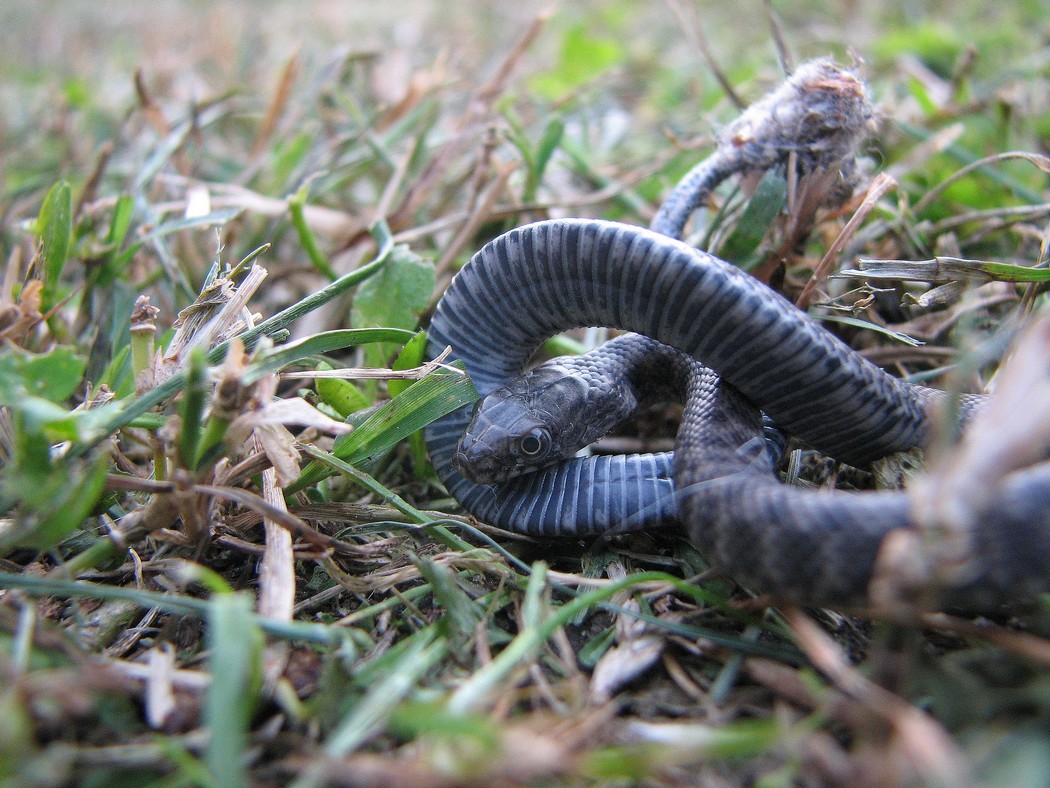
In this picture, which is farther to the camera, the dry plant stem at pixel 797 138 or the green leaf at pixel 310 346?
the dry plant stem at pixel 797 138

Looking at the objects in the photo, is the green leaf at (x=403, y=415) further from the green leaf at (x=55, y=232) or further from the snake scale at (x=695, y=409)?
the green leaf at (x=55, y=232)

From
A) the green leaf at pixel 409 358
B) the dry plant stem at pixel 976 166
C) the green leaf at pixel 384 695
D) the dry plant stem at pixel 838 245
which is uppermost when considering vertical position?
the dry plant stem at pixel 976 166

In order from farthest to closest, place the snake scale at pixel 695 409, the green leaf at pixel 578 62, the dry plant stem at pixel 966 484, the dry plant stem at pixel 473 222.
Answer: the green leaf at pixel 578 62 < the dry plant stem at pixel 473 222 < the snake scale at pixel 695 409 < the dry plant stem at pixel 966 484

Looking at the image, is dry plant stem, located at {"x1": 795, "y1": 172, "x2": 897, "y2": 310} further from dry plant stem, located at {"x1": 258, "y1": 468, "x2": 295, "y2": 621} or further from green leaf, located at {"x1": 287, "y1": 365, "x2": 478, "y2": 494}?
dry plant stem, located at {"x1": 258, "y1": 468, "x2": 295, "y2": 621}

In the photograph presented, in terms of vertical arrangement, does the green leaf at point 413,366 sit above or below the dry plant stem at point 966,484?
below

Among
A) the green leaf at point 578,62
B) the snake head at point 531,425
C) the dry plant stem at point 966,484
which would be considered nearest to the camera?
the dry plant stem at point 966,484

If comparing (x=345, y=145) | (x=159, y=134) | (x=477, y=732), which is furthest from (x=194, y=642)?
(x=159, y=134)

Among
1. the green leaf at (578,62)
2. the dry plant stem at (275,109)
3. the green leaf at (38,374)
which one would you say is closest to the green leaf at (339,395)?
the green leaf at (38,374)
